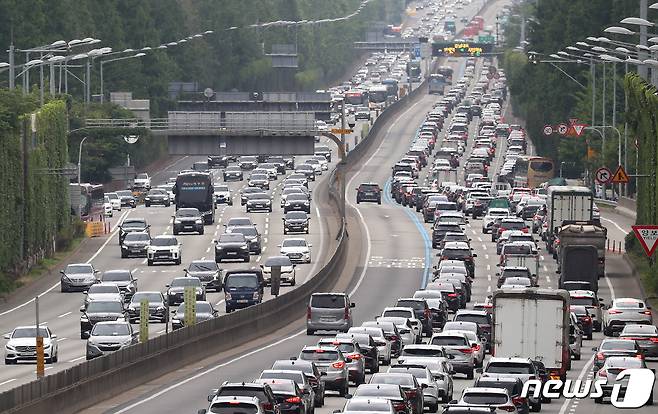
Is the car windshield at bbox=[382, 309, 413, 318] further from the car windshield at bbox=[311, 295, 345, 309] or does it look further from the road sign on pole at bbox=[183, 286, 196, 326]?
the road sign on pole at bbox=[183, 286, 196, 326]

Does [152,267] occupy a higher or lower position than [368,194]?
higher

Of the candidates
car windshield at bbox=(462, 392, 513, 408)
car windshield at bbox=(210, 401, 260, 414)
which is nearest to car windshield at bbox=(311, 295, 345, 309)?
car windshield at bbox=(462, 392, 513, 408)

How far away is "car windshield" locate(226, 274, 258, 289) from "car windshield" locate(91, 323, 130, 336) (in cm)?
1838

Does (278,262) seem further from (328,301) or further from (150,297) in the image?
(328,301)

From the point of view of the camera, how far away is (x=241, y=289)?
84.2 m

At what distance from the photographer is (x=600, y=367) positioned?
2349 inches

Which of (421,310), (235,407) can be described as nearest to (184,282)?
(421,310)

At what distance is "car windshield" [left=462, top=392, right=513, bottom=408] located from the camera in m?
46.2

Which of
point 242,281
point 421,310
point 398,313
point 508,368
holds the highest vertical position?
point 508,368

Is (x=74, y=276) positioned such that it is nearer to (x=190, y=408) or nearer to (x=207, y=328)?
(x=207, y=328)

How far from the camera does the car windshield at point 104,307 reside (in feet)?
246

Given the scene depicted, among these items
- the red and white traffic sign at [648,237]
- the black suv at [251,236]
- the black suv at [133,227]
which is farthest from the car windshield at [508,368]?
the black suv at [133,227]

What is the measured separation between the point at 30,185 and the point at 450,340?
48880 millimetres

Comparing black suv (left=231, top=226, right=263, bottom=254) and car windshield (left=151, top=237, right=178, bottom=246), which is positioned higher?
car windshield (left=151, top=237, right=178, bottom=246)
